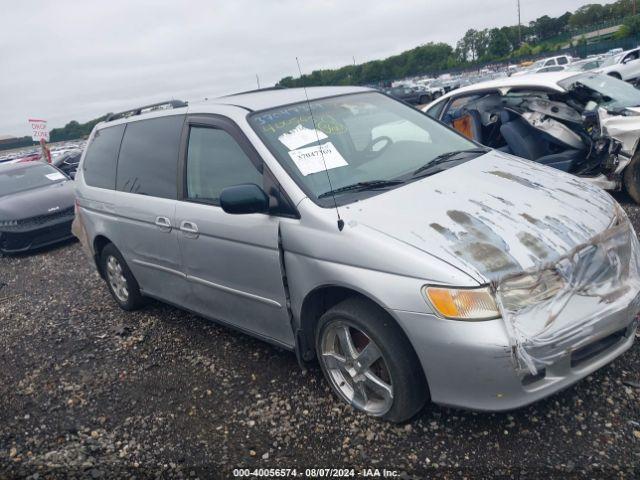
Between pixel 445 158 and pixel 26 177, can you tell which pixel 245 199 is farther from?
pixel 26 177

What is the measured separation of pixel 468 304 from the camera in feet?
7.77

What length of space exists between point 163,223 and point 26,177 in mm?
7749

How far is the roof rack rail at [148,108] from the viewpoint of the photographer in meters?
4.35

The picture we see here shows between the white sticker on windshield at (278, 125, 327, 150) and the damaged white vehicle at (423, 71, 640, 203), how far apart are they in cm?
367

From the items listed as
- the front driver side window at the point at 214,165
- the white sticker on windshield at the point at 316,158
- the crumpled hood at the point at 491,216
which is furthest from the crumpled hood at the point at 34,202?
the crumpled hood at the point at 491,216

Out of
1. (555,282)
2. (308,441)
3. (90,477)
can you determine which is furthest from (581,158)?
(90,477)

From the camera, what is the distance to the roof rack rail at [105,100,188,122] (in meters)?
4.35

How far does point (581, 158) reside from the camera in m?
6.20

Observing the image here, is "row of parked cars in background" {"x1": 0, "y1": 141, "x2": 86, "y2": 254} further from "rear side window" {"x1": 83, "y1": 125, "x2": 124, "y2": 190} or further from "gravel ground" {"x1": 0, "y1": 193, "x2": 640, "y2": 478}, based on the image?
"gravel ground" {"x1": 0, "y1": 193, "x2": 640, "y2": 478}

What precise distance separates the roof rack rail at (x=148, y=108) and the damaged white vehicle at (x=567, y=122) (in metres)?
3.83

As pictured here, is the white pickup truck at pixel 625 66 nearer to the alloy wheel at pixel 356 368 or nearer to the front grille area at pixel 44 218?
the front grille area at pixel 44 218

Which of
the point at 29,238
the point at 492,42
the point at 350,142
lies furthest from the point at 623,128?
the point at 492,42

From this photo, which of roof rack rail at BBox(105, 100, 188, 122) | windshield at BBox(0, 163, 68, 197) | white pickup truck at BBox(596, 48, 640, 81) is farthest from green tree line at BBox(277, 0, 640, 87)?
roof rack rail at BBox(105, 100, 188, 122)

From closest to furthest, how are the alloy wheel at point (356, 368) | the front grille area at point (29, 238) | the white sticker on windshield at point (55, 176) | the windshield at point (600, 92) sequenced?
the alloy wheel at point (356, 368), the windshield at point (600, 92), the front grille area at point (29, 238), the white sticker on windshield at point (55, 176)
